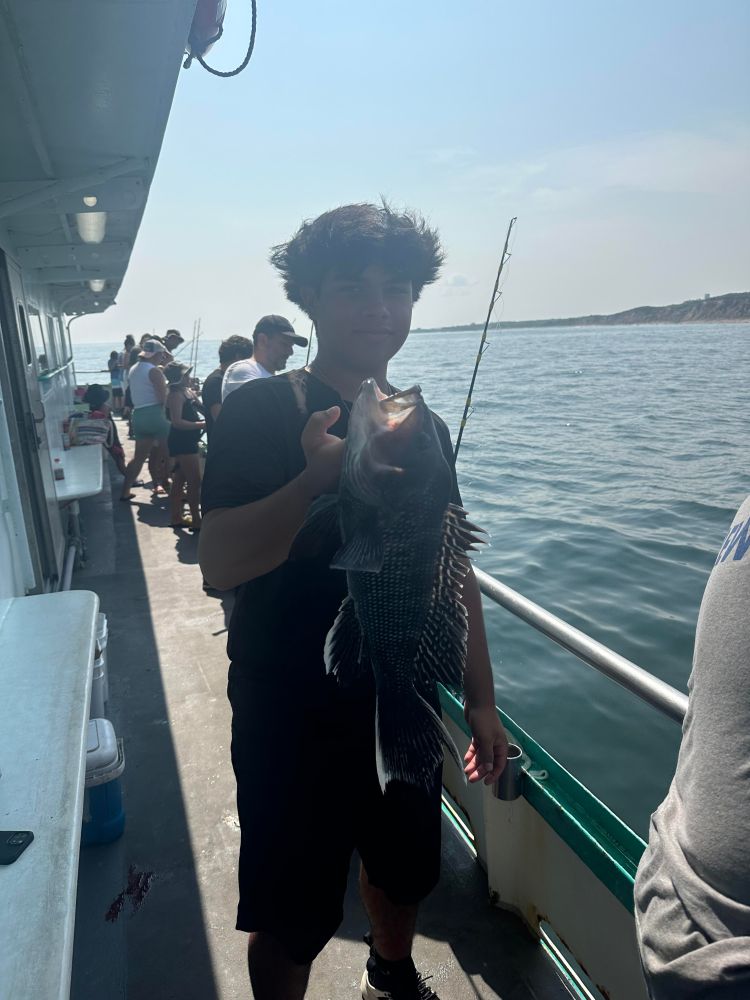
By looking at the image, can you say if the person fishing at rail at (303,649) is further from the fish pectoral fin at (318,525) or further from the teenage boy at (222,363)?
the teenage boy at (222,363)

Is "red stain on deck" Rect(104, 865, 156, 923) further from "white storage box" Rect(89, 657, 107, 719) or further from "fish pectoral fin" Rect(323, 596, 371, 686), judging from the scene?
"fish pectoral fin" Rect(323, 596, 371, 686)

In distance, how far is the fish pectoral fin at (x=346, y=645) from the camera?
150 cm

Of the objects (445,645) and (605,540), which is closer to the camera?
(445,645)

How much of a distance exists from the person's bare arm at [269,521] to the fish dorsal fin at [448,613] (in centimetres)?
29

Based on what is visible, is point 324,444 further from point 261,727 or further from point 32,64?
point 32,64

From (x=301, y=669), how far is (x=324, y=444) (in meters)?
0.67

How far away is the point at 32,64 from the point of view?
286 centimetres

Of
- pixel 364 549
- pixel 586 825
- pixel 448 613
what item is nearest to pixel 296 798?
pixel 448 613

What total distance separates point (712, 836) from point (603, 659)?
950 mm

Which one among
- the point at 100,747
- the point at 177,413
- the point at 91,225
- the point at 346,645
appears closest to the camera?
the point at 346,645

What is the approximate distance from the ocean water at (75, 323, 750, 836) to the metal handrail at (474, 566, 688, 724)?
0.24m

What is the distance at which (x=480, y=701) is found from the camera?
2166 mm

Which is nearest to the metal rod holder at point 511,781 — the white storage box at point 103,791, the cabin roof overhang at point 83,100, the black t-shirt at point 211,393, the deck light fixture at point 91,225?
the white storage box at point 103,791

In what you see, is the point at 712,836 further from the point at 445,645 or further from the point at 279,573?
the point at 279,573
